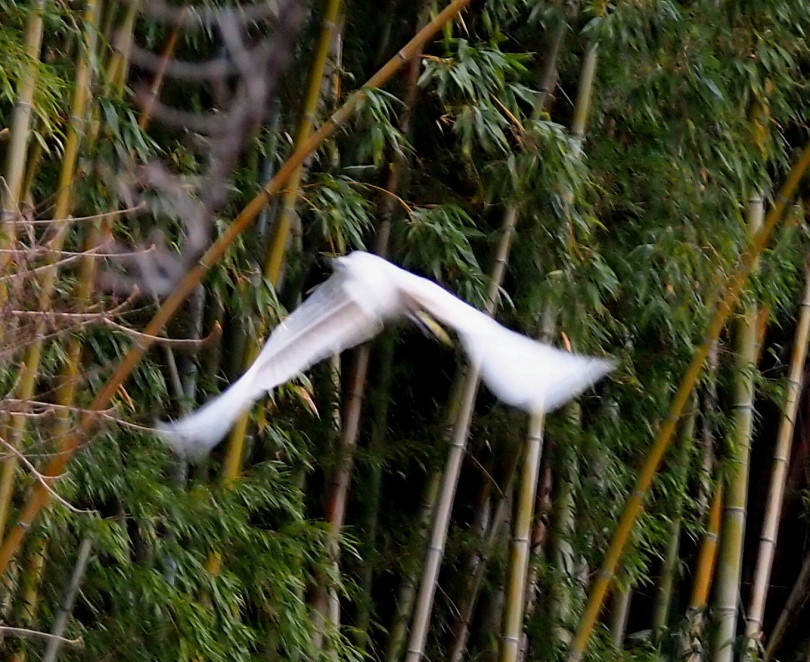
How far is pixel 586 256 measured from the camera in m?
2.64

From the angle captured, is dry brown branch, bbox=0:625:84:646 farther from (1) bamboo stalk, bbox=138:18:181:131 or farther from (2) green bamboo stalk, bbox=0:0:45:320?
(1) bamboo stalk, bbox=138:18:181:131

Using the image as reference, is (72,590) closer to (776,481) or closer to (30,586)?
(30,586)

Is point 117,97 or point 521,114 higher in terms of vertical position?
point 521,114

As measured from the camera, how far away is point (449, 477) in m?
2.66

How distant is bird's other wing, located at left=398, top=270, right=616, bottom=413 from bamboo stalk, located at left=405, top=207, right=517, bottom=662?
0.66 metres

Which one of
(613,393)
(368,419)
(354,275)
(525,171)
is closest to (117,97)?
(354,275)

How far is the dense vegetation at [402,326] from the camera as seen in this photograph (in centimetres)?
227

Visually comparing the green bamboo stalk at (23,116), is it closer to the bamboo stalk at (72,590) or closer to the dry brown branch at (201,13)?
the dry brown branch at (201,13)

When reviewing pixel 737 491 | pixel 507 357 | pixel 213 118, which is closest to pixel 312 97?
pixel 213 118

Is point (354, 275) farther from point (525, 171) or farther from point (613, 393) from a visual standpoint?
point (613, 393)

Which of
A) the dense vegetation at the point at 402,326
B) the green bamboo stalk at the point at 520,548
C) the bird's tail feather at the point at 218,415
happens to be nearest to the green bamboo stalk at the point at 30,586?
the dense vegetation at the point at 402,326

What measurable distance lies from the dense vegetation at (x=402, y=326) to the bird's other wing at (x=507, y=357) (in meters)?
0.35

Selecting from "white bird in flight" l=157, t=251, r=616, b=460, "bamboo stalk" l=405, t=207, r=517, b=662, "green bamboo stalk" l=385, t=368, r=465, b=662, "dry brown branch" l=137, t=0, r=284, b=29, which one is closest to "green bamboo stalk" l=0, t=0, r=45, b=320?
"dry brown branch" l=137, t=0, r=284, b=29

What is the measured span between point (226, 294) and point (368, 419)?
0.65 meters
